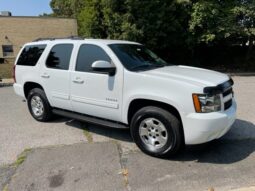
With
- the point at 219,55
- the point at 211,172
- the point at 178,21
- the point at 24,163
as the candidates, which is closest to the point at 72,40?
the point at 24,163

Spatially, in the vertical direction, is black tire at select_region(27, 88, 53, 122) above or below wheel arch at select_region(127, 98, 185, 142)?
below

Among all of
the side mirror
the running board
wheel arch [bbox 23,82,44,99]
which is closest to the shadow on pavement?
the running board

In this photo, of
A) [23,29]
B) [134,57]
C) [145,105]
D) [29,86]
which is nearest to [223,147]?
[145,105]

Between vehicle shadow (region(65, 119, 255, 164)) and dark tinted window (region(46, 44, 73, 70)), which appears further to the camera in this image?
dark tinted window (region(46, 44, 73, 70))

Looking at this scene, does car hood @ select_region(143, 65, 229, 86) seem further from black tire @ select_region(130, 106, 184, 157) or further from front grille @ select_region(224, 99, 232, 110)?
black tire @ select_region(130, 106, 184, 157)

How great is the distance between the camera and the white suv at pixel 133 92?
411 cm

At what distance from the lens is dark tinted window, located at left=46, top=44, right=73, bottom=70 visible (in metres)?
5.67

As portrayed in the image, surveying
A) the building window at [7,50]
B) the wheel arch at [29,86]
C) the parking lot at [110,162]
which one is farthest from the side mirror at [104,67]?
the building window at [7,50]

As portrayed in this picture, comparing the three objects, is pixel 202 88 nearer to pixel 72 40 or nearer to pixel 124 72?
pixel 124 72

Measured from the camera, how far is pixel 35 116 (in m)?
6.69

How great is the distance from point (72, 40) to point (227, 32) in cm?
1121

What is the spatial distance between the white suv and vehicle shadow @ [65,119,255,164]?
360 millimetres

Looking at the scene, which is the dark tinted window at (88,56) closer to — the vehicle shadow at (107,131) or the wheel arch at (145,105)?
the wheel arch at (145,105)

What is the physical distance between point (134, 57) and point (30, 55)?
2.83 metres
